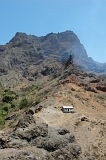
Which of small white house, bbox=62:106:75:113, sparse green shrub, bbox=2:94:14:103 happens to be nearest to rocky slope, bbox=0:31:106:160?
sparse green shrub, bbox=2:94:14:103

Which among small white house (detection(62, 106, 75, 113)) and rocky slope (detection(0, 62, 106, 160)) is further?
small white house (detection(62, 106, 75, 113))

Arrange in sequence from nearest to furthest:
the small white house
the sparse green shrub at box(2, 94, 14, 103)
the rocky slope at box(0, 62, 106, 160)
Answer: the rocky slope at box(0, 62, 106, 160) < the small white house < the sparse green shrub at box(2, 94, 14, 103)

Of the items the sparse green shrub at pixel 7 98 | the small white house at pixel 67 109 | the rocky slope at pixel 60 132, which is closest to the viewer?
the rocky slope at pixel 60 132

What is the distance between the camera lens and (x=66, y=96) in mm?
62781

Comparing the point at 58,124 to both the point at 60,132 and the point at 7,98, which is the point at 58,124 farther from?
the point at 7,98

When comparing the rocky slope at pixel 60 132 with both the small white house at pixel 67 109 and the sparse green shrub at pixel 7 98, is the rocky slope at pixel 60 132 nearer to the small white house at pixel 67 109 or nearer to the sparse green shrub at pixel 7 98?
the small white house at pixel 67 109

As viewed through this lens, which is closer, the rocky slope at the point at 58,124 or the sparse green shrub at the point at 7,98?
the rocky slope at the point at 58,124

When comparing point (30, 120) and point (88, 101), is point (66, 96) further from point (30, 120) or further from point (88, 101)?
point (30, 120)

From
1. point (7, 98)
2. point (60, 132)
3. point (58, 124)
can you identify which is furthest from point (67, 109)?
point (7, 98)

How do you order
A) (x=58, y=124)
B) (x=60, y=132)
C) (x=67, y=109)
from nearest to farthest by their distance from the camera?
(x=60, y=132) → (x=58, y=124) → (x=67, y=109)

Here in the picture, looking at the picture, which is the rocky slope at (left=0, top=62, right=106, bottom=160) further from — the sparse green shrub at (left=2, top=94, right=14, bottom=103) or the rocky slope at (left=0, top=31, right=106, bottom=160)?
the sparse green shrub at (left=2, top=94, right=14, bottom=103)

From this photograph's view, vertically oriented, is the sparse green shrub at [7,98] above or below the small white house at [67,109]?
below

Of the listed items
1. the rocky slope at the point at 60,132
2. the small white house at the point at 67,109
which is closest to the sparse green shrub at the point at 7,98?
the rocky slope at the point at 60,132

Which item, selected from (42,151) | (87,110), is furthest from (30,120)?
(87,110)
